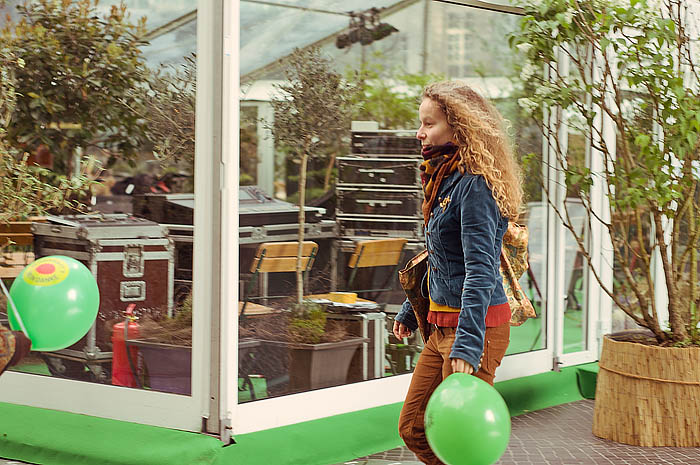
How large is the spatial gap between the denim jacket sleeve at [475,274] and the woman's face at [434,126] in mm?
289

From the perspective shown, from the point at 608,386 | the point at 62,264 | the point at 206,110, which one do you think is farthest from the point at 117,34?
the point at 608,386

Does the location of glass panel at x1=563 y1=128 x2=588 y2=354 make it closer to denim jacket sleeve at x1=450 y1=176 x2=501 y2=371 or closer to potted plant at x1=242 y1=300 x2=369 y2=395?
potted plant at x1=242 y1=300 x2=369 y2=395

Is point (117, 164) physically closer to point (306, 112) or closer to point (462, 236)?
point (306, 112)

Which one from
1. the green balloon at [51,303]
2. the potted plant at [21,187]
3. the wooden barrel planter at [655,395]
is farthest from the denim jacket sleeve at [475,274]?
the potted plant at [21,187]

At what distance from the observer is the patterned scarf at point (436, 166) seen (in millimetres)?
2980

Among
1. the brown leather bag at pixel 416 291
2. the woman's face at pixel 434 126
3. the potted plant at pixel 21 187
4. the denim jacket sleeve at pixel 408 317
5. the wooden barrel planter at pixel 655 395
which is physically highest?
the woman's face at pixel 434 126

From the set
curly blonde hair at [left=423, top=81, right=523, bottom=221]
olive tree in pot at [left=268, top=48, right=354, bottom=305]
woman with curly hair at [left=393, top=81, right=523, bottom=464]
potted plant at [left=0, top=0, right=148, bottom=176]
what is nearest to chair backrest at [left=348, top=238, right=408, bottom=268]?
olive tree in pot at [left=268, top=48, right=354, bottom=305]

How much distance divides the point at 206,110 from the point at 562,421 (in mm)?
2625

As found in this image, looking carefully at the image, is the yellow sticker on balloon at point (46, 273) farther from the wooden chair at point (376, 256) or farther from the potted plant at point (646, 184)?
the potted plant at point (646, 184)

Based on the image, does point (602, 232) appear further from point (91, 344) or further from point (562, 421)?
point (91, 344)

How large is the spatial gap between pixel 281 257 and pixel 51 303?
49.7 inches

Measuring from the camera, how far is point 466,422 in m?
2.56

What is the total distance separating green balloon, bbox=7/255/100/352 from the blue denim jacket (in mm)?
1315

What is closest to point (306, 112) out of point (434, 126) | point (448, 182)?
point (434, 126)
